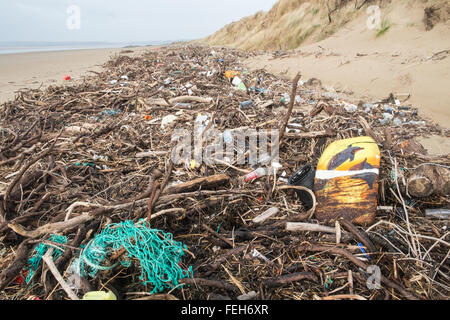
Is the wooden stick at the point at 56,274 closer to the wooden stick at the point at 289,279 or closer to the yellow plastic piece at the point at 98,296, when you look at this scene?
the yellow plastic piece at the point at 98,296

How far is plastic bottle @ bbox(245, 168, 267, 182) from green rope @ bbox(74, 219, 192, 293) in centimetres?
111

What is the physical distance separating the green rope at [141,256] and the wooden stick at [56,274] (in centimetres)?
9

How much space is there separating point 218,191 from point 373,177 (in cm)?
122

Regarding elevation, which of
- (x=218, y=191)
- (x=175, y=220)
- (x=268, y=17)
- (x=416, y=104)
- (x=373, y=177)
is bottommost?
(x=175, y=220)

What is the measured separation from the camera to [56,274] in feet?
4.41

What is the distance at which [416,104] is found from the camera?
16.2 feet

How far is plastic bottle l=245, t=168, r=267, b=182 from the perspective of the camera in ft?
7.82

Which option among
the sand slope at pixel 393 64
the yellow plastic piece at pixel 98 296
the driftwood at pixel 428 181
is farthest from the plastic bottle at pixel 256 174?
the sand slope at pixel 393 64

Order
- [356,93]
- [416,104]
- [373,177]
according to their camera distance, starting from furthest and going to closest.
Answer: [356,93], [416,104], [373,177]

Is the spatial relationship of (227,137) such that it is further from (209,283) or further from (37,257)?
(37,257)

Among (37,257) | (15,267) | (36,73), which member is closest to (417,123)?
(37,257)
